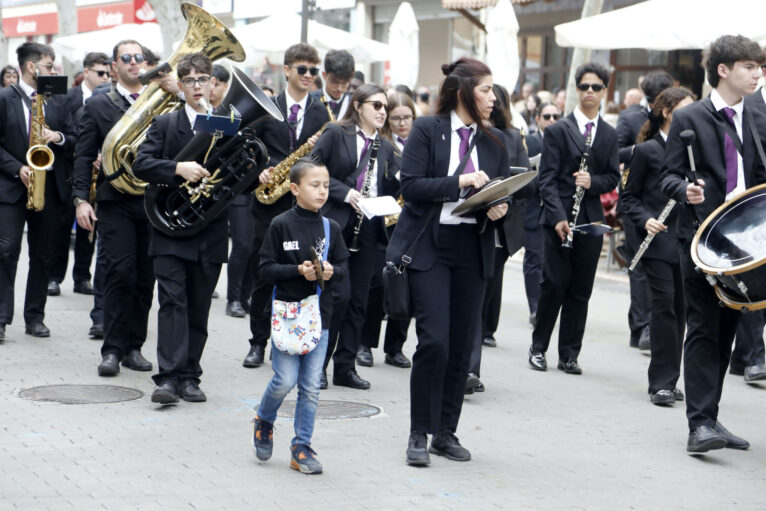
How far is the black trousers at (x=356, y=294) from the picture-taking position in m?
8.11

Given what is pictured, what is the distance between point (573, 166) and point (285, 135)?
211 centimetres

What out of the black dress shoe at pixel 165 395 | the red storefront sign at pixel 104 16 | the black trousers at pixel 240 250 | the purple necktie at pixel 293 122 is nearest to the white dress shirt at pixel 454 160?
the black dress shoe at pixel 165 395

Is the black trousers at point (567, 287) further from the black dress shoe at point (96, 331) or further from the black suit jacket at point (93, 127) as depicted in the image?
the black dress shoe at point (96, 331)

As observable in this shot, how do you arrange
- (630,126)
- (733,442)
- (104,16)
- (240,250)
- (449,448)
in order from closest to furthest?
(449,448), (733,442), (630,126), (240,250), (104,16)

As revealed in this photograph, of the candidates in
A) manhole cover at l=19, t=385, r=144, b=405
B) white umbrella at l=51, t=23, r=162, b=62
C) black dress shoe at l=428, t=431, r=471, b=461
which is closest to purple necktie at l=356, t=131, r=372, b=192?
manhole cover at l=19, t=385, r=144, b=405

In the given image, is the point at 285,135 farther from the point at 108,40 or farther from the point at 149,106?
the point at 108,40

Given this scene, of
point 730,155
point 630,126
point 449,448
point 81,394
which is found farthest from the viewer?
point 630,126

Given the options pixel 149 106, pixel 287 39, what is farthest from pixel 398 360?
pixel 287 39

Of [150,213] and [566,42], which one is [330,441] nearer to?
[150,213]

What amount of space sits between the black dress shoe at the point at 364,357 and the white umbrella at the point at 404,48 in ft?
34.3

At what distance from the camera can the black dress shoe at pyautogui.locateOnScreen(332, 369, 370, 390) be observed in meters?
8.15

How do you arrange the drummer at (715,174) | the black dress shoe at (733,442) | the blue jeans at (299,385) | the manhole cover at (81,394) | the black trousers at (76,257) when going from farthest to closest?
the black trousers at (76,257), the manhole cover at (81,394), the black dress shoe at (733,442), the drummer at (715,174), the blue jeans at (299,385)

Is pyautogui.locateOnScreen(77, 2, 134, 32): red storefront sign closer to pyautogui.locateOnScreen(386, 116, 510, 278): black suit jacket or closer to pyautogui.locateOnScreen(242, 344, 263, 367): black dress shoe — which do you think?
pyautogui.locateOnScreen(242, 344, 263, 367): black dress shoe

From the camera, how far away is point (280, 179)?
8945mm
